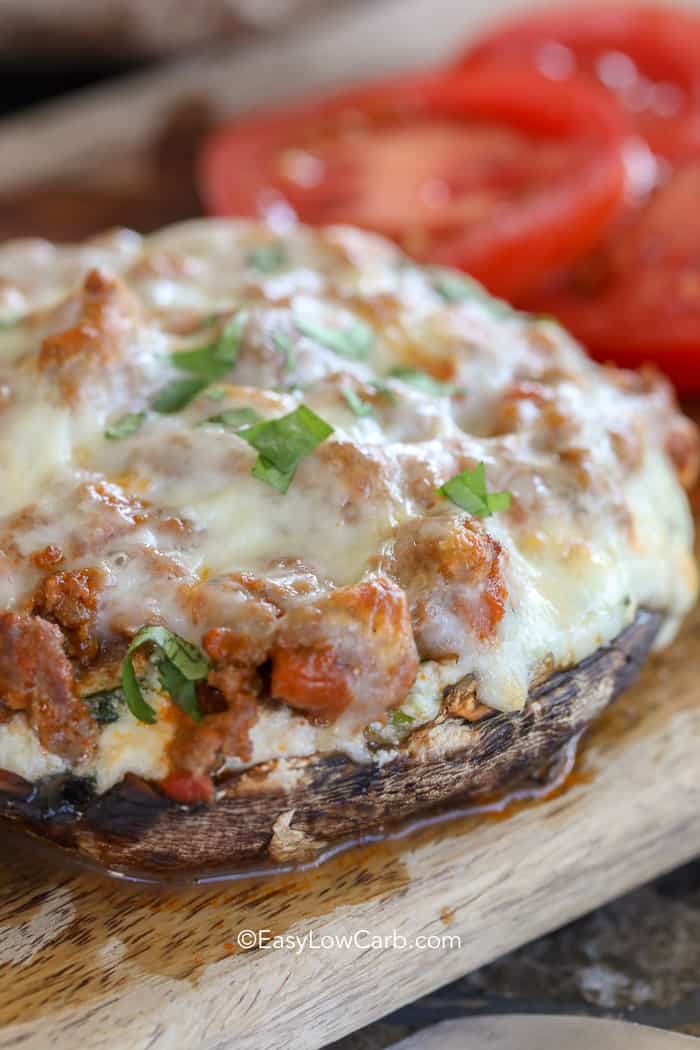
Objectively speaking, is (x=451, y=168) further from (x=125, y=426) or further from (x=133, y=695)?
(x=133, y=695)

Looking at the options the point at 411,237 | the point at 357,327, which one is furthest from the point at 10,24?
the point at 357,327

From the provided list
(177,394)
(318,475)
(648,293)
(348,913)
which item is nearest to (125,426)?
(177,394)

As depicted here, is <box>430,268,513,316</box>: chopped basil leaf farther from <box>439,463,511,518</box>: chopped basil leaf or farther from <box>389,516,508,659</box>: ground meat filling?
<box>389,516,508,659</box>: ground meat filling

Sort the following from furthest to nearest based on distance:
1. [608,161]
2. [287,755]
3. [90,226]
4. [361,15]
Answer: [361,15] < [90,226] < [608,161] < [287,755]

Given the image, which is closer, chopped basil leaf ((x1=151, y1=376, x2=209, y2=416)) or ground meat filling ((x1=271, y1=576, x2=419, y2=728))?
ground meat filling ((x1=271, y1=576, x2=419, y2=728))

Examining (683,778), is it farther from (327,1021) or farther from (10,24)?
(10,24)

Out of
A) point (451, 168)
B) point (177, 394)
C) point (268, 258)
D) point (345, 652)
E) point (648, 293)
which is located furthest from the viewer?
point (451, 168)

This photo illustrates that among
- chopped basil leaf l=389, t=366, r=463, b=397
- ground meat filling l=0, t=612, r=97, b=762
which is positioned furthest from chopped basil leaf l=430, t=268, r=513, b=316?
ground meat filling l=0, t=612, r=97, b=762
